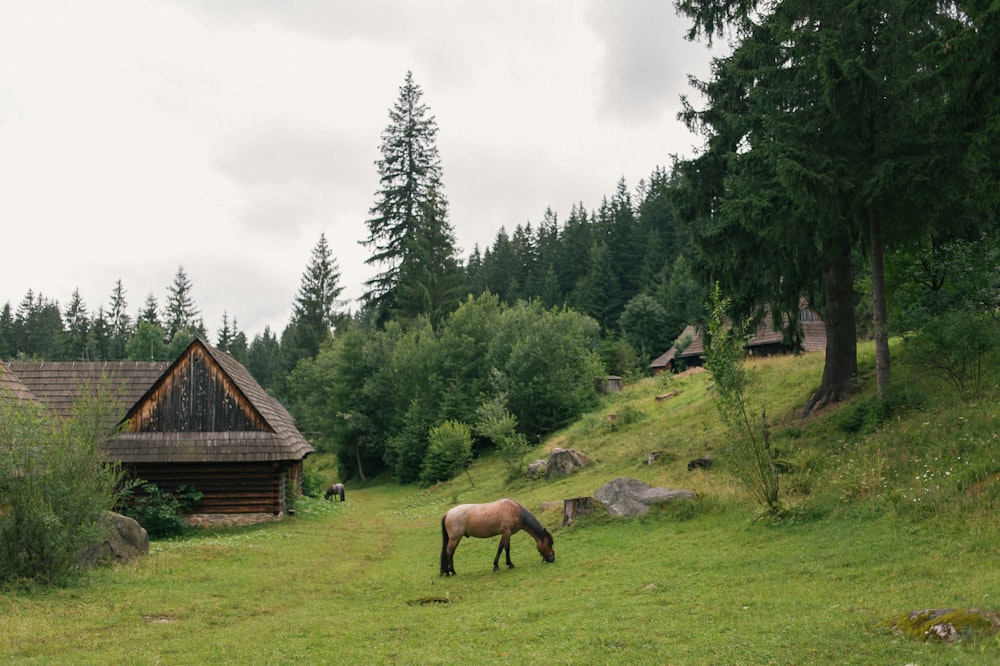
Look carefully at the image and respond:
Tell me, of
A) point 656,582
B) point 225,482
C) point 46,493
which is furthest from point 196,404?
point 656,582

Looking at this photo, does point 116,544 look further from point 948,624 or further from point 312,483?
point 312,483

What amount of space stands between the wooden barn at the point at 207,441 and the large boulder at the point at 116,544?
6.40 m

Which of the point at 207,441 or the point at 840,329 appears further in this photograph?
the point at 207,441

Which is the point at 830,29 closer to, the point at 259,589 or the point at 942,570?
the point at 942,570

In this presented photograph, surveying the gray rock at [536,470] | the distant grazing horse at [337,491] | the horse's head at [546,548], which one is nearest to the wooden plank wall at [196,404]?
the gray rock at [536,470]

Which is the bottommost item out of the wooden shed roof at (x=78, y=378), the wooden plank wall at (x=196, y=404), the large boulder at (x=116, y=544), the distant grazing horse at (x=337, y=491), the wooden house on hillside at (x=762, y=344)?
the distant grazing horse at (x=337, y=491)

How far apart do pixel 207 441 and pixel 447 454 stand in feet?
46.4

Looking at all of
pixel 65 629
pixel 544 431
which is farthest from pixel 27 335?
pixel 65 629

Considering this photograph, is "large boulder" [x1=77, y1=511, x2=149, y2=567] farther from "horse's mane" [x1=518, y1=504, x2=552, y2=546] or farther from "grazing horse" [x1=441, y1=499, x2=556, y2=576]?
"horse's mane" [x1=518, y1=504, x2=552, y2=546]

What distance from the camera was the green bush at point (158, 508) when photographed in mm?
20969

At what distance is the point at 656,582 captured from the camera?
1098 cm

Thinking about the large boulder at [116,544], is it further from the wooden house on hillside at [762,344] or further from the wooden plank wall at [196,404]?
the wooden house on hillside at [762,344]

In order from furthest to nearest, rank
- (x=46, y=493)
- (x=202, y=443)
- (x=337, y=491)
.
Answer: (x=337, y=491) → (x=202, y=443) → (x=46, y=493)

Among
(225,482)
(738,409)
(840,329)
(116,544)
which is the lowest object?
(116,544)
